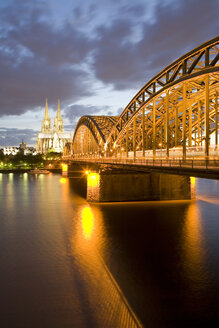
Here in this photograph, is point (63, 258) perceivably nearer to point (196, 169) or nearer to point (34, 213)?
point (196, 169)

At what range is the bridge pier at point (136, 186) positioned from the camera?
37.5 m

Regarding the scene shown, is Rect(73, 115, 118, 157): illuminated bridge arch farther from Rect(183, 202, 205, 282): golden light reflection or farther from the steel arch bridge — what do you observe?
Rect(183, 202, 205, 282): golden light reflection

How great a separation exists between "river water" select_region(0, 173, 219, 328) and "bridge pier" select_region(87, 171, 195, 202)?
4.57 meters

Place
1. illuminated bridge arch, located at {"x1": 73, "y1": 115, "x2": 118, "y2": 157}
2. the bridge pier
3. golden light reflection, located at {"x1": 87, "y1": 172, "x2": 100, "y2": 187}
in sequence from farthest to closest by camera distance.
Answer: illuminated bridge arch, located at {"x1": 73, "y1": 115, "x2": 118, "y2": 157} < golden light reflection, located at {"x1": 87, "y1": 172, "x2": 100, "y2": 187} < the bridge pier

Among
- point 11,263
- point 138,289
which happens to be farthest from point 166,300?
point 11,263

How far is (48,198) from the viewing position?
162 ft

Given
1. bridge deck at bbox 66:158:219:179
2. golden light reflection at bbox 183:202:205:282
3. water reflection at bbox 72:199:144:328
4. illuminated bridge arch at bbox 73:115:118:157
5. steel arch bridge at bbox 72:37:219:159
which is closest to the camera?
water reflection at bbox 72:199:144:328

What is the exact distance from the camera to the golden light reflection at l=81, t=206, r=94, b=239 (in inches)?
1046

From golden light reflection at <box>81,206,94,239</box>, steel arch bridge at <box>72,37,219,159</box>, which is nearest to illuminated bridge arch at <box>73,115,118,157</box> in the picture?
steel arch bridge at <box>72,37,219,159</box>

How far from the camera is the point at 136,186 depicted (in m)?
38.4

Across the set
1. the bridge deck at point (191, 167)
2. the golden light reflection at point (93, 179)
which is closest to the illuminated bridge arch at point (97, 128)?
the golden light reflection at point (93, 179)

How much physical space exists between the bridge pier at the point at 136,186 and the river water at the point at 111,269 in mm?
4568

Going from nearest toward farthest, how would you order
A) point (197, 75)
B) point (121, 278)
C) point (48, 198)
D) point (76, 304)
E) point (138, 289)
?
point (76, 304) < point (138, 289) < point (121, 278) < point (197, 75) < point (48, 198)

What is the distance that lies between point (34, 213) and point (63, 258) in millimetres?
17223
